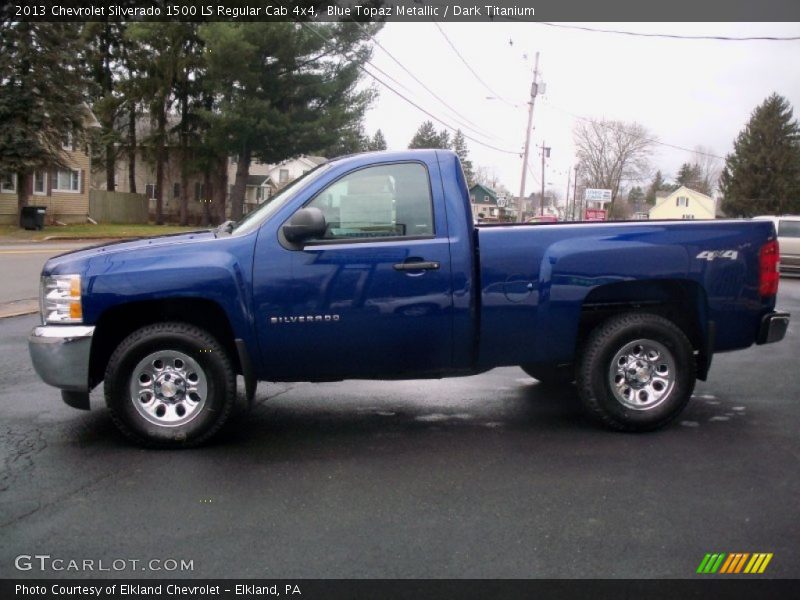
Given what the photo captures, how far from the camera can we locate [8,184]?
115ft

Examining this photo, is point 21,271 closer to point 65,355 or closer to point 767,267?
point 65,355

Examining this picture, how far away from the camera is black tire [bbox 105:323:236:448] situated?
5.24 meters

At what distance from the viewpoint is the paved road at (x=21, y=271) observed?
13.9 metres

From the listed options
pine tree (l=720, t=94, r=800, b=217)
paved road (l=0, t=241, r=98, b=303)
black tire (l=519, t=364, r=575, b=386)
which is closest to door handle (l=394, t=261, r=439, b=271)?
black tire (l=519, t=364, r=575, b=386)

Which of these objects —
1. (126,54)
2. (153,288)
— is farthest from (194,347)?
(126,54)

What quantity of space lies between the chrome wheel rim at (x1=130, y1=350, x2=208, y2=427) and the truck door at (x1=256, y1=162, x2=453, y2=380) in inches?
19.2

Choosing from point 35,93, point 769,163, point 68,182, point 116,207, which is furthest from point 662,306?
point 769,163

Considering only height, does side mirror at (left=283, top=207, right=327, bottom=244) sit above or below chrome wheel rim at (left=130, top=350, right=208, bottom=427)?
above

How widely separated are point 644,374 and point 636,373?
Result: 6 centimetres

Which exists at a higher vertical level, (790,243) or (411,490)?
(790,243)

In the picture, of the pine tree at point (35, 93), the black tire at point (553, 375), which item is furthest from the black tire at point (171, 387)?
the pine tree at point (35, 93)

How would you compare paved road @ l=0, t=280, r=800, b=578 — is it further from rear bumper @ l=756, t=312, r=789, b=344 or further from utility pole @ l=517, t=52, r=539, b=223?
utility pole @ l=517, t=52, r=539, b=223

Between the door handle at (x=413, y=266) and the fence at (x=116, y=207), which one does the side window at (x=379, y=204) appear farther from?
the fence at (x=116, y=207)

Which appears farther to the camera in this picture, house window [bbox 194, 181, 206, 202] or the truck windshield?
house window [bbox 194, 181, 206, 202]
